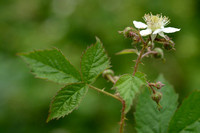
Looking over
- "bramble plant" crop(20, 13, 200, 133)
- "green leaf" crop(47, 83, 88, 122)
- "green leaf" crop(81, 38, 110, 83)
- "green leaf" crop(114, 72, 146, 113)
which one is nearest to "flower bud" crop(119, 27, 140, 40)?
"bramble plant" crop(20, 13, 200, 133)

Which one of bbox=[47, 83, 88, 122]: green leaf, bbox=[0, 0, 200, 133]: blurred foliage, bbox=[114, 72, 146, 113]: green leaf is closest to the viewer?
bbox=[114, 72, 146, 113]: green leaf

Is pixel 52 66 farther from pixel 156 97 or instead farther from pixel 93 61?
pixel 156 97

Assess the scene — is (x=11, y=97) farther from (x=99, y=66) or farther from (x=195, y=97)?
(x=195, y=97)

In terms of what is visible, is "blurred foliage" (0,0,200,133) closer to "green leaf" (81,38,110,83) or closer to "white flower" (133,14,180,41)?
"white flower" (133,14,180,41)

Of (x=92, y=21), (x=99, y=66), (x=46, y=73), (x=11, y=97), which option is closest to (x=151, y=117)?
(x=99, y=66)

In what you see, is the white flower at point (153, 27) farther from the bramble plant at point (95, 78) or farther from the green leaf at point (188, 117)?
the green leaf at point (188, 117)

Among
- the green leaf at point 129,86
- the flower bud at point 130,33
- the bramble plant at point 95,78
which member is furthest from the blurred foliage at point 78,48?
the green leaf at point 129,86

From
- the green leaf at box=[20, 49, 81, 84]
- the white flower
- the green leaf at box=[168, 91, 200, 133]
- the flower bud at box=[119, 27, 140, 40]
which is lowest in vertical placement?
the green leaf at box=[168, 91, 200, 133]
